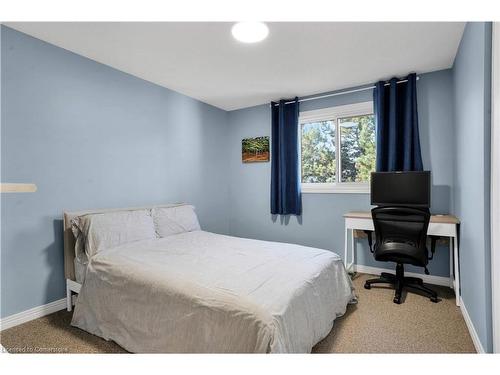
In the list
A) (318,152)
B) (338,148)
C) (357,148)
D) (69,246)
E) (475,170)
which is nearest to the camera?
(475,170)

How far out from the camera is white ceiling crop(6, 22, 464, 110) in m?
2.17

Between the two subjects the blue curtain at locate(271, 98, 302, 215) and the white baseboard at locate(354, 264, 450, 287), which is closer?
the white baseboard at locate(354, 264, 450, 287)

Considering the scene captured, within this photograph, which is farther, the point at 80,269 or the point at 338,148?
the point at 338,148

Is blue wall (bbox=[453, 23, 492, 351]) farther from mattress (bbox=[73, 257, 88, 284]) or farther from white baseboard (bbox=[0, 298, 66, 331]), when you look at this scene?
white baseboard (bbox=[0, 298, 66, 331])

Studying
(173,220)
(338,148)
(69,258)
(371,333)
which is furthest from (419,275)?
(69,258)

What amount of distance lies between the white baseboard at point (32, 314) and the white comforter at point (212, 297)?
48 cm

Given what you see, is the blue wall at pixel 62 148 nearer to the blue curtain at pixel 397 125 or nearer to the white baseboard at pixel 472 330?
the blue curtain at pixel 397 125

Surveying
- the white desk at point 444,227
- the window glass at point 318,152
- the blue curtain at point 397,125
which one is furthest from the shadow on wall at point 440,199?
the window glass at point 318,152

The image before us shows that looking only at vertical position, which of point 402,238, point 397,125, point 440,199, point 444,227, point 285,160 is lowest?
point 402,238

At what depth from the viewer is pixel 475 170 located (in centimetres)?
188

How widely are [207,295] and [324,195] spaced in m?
2.57

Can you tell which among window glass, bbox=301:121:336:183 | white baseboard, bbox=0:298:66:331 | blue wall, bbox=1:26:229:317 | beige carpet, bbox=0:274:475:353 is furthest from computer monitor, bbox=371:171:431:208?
white baseboard, bbox=0:298:66:331

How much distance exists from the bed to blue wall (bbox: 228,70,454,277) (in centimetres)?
137

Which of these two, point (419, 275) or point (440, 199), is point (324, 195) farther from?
point (419, 275)
